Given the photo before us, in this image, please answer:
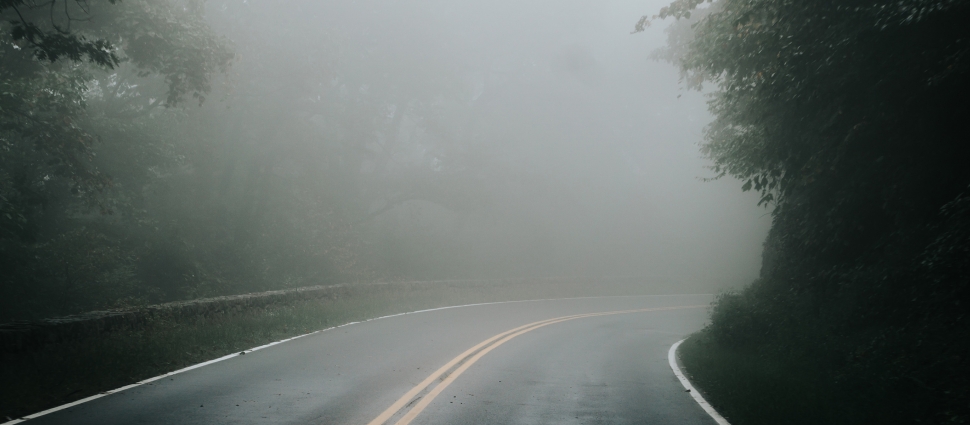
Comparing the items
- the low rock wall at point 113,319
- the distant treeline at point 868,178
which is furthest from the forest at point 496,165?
the low rock wall at point 113,319

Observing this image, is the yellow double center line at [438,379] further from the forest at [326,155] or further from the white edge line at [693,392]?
the forest at [326,155]

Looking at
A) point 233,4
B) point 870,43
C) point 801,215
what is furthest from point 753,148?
point 233,4

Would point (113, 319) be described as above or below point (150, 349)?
above

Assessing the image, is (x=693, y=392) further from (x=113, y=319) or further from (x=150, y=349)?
(x=113, y=319)

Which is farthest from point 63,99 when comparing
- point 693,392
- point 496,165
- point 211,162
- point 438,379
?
point 496,165

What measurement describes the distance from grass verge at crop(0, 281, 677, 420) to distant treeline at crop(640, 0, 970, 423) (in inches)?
318

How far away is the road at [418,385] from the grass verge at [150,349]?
527 millimetres

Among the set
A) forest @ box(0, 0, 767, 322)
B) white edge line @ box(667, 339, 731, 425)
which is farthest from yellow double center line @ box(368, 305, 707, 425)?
forest @ box(0, 0, 767, 322)

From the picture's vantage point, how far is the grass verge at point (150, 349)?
7.25 m

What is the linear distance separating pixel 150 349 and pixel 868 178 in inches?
451

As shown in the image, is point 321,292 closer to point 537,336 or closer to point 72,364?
point 537,336

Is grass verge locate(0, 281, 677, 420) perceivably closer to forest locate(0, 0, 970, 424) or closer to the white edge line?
forest locate(0, 0, 970, 424)

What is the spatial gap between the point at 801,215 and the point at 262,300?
12.3 m

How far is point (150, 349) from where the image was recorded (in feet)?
31.5
